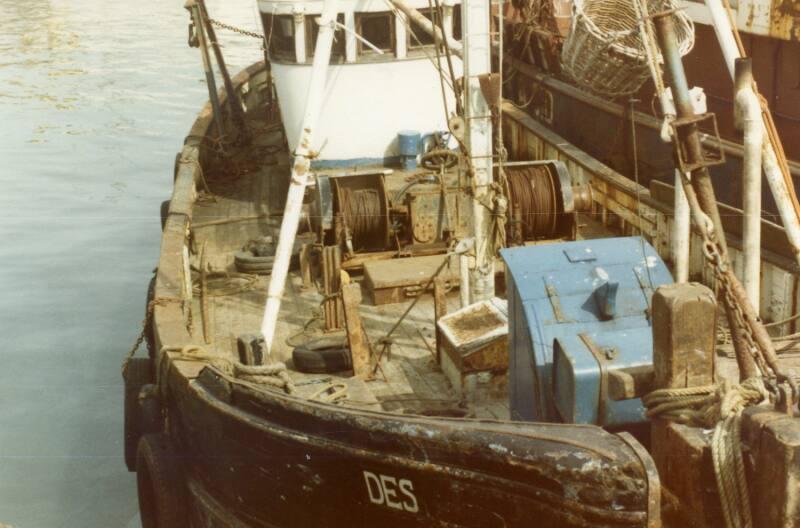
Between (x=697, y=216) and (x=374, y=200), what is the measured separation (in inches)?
198

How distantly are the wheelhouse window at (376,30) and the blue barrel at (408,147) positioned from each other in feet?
3.35

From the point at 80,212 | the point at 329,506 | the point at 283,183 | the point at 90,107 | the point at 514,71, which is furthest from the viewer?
the point at 90,107

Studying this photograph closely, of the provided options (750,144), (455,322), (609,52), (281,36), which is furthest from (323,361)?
(281,36)

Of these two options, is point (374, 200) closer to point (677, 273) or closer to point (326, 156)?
point (326, 156)

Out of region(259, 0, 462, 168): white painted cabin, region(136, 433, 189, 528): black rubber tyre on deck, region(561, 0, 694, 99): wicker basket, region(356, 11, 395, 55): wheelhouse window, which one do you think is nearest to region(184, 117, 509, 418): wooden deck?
region(259, 0, 462, 168): white painted cabin

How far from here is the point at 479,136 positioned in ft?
25.3

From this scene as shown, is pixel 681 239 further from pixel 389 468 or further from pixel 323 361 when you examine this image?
pixel 389 468

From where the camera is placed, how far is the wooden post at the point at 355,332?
723cm

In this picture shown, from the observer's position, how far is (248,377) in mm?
5922

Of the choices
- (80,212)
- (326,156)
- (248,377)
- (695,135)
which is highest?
(695,135)

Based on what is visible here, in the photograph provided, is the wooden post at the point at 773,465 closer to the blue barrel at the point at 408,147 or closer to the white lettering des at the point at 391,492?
the white lettering des at the point at 391,492

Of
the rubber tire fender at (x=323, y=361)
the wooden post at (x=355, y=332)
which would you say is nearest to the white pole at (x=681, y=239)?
the wooden post at (x=355, y=332)

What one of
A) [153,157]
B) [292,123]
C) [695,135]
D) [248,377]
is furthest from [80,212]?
[695,135]

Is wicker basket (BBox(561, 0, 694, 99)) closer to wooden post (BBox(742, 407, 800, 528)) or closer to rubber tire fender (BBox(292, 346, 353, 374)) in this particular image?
rubber tire fender (BBox(292, 346, 353, 374))
